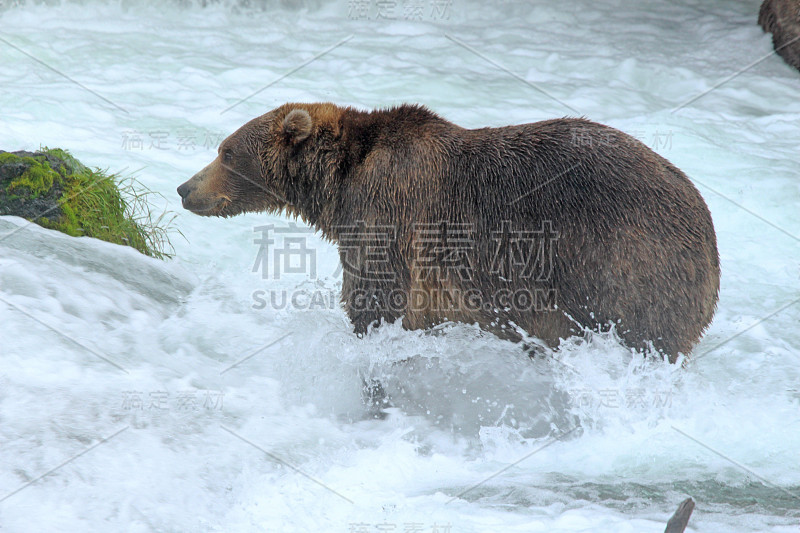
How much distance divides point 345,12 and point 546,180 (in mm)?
11301

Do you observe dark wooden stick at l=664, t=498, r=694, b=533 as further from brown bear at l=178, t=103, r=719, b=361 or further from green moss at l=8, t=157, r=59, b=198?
green moss at l=8, t=157, r=59, b=198

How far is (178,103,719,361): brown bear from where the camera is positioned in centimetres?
455

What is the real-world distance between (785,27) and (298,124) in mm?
10542

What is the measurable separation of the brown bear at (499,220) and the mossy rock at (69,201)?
1.65m

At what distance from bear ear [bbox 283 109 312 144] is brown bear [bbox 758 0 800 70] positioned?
10.0 meters

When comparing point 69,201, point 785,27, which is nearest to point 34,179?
point 69,201

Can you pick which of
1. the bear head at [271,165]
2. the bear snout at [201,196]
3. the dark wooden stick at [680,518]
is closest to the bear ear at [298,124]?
the bear head at [271,165]

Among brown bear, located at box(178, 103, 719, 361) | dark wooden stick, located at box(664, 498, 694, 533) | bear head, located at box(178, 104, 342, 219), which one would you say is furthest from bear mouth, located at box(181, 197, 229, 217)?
dark wooden stick, located at box(664, 498, 694, 533)

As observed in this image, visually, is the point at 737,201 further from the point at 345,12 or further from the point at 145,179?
the point at 345,12

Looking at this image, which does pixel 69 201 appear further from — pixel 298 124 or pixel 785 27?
pixel 785 27

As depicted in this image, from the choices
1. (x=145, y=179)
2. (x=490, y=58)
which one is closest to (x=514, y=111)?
(x=490, y=58)

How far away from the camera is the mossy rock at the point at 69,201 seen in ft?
20.1

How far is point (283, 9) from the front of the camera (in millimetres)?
14898

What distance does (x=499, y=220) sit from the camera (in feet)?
15.7
